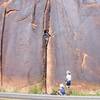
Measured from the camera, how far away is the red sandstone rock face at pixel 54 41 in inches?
866

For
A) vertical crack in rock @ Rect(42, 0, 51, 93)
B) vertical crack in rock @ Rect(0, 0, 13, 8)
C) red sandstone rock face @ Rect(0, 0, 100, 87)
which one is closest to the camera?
red sandstone rock face @ Rect(0, 0, 100, 87)

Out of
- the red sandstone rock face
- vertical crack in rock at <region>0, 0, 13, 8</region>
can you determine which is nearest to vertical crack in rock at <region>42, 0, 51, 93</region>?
the red sandstone rock face

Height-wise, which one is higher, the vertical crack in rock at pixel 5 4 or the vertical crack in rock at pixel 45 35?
the vertical crack in rock at pixel 5 4

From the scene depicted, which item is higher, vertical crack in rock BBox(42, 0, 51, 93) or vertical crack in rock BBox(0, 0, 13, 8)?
vertical crack in rock BBox(0, 0, 13, 8)

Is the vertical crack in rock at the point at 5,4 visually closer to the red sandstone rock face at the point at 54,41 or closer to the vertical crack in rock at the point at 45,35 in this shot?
the red sandstone rock face at the point at 54,41

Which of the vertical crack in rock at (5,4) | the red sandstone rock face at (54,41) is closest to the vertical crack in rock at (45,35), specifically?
the red sandstone rock face at (54,41)

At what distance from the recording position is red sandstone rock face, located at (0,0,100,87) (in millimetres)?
22000

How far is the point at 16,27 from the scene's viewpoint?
24797 millimetres

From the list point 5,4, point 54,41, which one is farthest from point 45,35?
point 5,4

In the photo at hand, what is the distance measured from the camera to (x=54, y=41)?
2305 cm

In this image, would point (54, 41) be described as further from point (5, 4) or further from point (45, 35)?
point (5, 4)

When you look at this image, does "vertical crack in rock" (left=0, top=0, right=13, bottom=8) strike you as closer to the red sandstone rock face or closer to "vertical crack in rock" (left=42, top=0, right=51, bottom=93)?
the red sandstone rock face

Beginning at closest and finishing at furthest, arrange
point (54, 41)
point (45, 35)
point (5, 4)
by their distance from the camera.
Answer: point (54, 41) < point (45, 35) < point (5, 4)

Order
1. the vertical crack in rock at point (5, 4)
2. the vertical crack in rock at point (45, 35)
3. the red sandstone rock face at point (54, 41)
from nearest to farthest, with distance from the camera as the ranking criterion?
the red sandstone rock face at point (54, 41) < the vertical crack in rock at point (45, 35) < the vertical crack in rock at point (5, 4)
